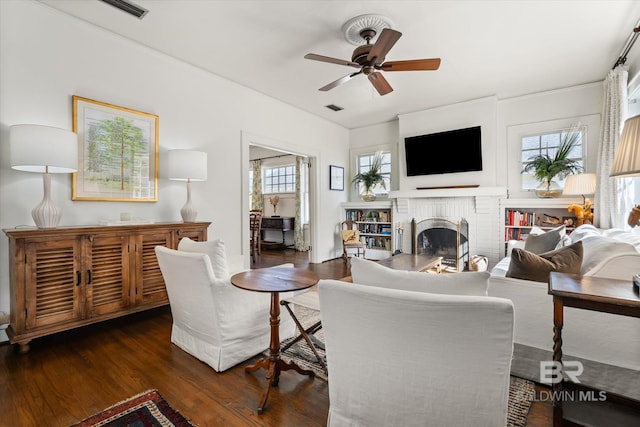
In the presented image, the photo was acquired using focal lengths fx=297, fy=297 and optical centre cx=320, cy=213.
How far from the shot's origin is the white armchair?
0.99 m

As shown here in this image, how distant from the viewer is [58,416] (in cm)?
157

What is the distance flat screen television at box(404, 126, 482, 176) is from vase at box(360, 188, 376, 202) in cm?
92

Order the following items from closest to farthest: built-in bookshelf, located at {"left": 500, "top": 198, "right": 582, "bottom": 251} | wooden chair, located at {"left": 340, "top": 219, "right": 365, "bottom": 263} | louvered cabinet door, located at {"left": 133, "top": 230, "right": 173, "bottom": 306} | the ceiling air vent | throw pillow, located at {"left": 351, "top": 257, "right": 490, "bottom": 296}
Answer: throw pillow, located at {"left": 351, "top": 257, "right": 490, "bottom": 296} < the ceiling air vent < louvered cabinet door, located at {"left": 133, "top": 230, "right": 173, "bottom": 306} < built-in bookshelf, located at {"left": 500, "top": 198, "right": 582, "bottom": 251} < wooden chair, located at {"left": 340, "top": 219, "right": 365, "bottom": 263}

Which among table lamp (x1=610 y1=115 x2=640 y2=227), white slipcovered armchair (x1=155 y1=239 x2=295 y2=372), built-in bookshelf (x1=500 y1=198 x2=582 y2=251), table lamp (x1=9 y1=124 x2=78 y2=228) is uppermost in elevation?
table lamp (x1=9 y1=124 x2=78 y2=228)

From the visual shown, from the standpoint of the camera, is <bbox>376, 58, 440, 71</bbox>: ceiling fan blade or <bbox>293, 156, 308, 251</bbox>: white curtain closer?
<bbox>376, 58, 440, 71</bbox>: ceiling fan blade

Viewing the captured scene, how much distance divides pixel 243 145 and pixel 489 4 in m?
3.23

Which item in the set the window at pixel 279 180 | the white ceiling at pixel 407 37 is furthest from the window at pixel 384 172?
the window at pixel 279 180

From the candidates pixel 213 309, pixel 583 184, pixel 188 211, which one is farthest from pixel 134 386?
pixel 583 184

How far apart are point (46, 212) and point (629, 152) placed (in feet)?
12.1

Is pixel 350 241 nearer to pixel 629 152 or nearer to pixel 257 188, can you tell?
pixel 257 188

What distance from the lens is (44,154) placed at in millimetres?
2213

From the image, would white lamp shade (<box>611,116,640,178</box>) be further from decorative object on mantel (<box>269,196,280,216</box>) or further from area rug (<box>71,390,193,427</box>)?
decorative object on mantel (<box>269,196,280,216</box>)

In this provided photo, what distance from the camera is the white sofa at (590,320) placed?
5.87 feet

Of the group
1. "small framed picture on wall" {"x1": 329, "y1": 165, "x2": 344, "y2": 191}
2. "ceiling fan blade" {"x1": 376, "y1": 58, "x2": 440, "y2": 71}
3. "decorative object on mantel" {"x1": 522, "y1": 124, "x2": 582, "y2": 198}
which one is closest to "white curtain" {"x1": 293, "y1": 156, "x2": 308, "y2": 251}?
"small framed picture on wall" {"x1": 329, "y1": 165, "x2": 344, "y2": 191}
